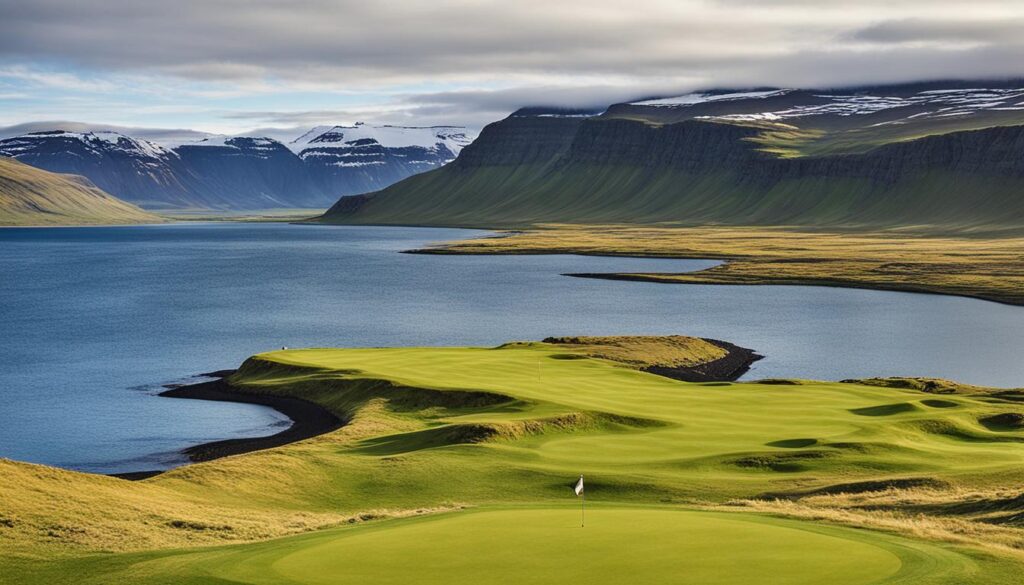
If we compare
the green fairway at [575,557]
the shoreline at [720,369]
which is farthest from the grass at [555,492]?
the shoreline at [720,369]

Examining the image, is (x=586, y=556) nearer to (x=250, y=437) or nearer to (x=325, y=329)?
(x=250, y=437)

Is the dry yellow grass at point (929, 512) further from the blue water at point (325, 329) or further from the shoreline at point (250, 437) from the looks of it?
the blue water at point (325, 329)

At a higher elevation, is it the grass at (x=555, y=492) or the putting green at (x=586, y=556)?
the putting green at (x=586, y=556)

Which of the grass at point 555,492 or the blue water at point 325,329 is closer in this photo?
the grass at point 555,492

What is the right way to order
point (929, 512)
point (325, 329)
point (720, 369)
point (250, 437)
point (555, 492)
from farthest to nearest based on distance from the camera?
point (325, 329) → point (720, 369) → point (250, 437) → point (555, 492) → point (929, 512)

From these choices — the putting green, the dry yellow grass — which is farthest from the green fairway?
the dry yellow grass

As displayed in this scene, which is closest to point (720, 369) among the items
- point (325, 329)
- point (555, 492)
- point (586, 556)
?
point (325, 329)

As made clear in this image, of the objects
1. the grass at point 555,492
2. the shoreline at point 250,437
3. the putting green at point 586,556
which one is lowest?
the shoreline at point 250,437

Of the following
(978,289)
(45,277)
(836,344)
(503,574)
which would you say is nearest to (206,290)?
(45,277)
